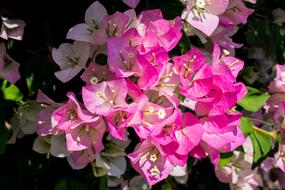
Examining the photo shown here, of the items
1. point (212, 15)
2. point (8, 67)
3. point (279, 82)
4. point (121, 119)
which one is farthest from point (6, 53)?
point (279, 82)

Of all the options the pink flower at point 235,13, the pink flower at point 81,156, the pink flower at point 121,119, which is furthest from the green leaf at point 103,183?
the pink flower at point 235,13

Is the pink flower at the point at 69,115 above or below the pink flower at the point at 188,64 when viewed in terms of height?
below

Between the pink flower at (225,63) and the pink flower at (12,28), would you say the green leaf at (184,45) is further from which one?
the pink flower at (12,28)

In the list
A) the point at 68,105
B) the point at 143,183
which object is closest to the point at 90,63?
the point at 68,105

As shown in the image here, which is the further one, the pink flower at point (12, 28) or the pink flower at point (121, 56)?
the pink flower at point (12, 28)

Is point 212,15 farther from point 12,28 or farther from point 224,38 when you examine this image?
Answer: point 12,28

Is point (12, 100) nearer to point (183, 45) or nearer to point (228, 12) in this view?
point (183, 45)

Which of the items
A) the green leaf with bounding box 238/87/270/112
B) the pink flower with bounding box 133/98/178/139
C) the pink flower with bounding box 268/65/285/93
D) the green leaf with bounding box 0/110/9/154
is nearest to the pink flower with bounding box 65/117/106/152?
the pink flower with bounding box 133/98/178/139

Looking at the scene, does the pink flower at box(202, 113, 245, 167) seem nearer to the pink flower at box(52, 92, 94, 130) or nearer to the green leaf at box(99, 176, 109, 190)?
the pink flower at box(52, 92, 94, 130)
